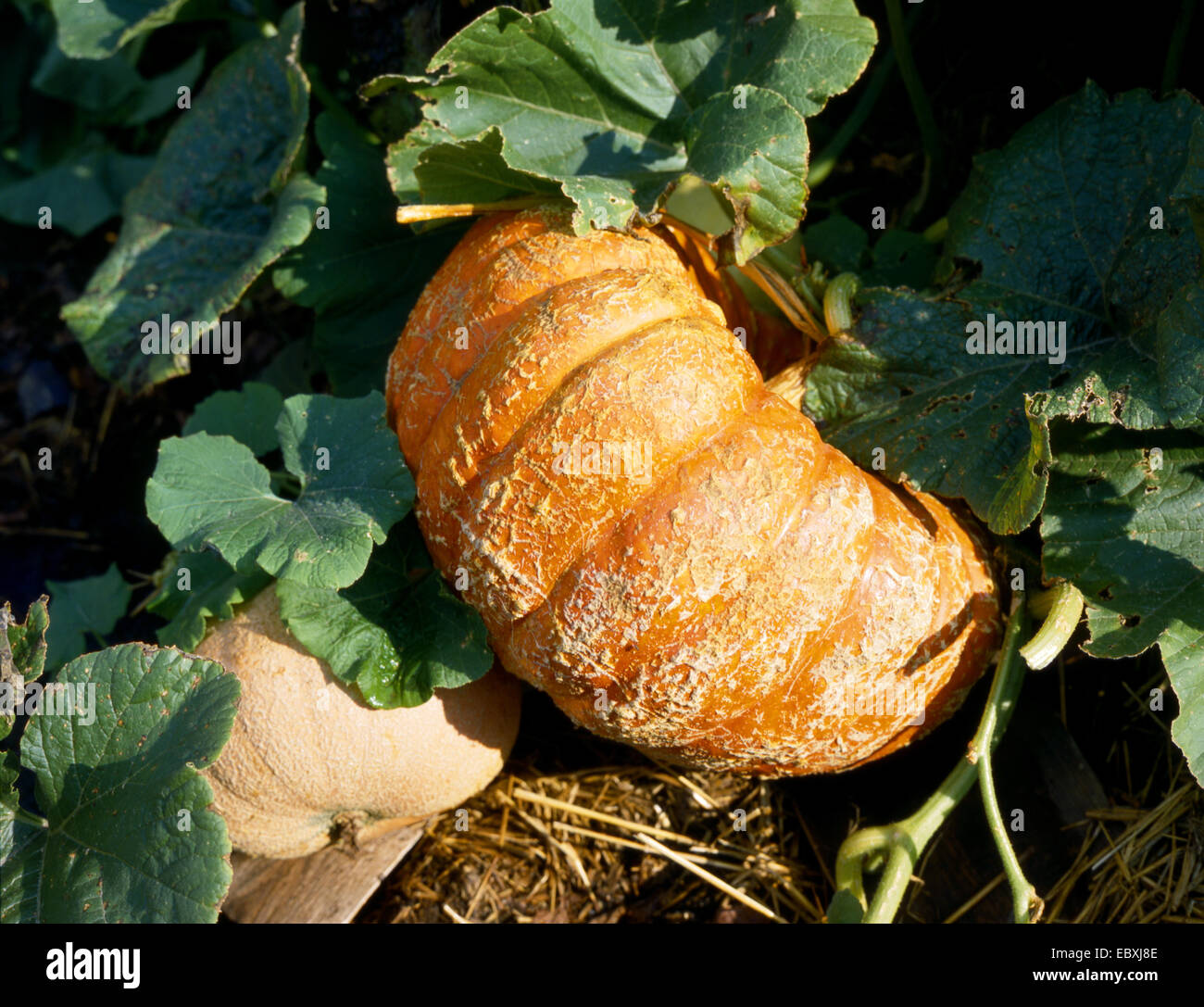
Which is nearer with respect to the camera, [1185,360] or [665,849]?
[1185,360]

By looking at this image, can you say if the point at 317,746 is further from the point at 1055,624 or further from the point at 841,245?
the point at 841,245

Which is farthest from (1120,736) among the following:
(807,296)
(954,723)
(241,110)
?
(241,110)

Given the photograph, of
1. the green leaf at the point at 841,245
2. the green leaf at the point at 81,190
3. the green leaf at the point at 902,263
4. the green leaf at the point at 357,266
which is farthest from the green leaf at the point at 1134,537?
the green leaf at the point at 81,190

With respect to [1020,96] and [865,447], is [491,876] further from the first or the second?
[1020,96]

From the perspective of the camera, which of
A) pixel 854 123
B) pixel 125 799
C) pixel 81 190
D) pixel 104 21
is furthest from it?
pixel 81 190

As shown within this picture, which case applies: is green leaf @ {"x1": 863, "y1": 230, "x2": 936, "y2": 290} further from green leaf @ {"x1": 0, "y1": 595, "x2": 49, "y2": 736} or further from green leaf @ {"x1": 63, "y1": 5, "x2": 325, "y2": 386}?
green leaf @ {"x1": 0, "y1": 595, "x2": 49, "y2": 736}

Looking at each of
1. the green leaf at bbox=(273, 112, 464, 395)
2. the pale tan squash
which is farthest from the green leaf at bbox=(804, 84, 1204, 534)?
the green leaf at bbox=(273, 112, 464, 395)

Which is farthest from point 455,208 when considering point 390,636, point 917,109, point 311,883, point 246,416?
point 311,883
